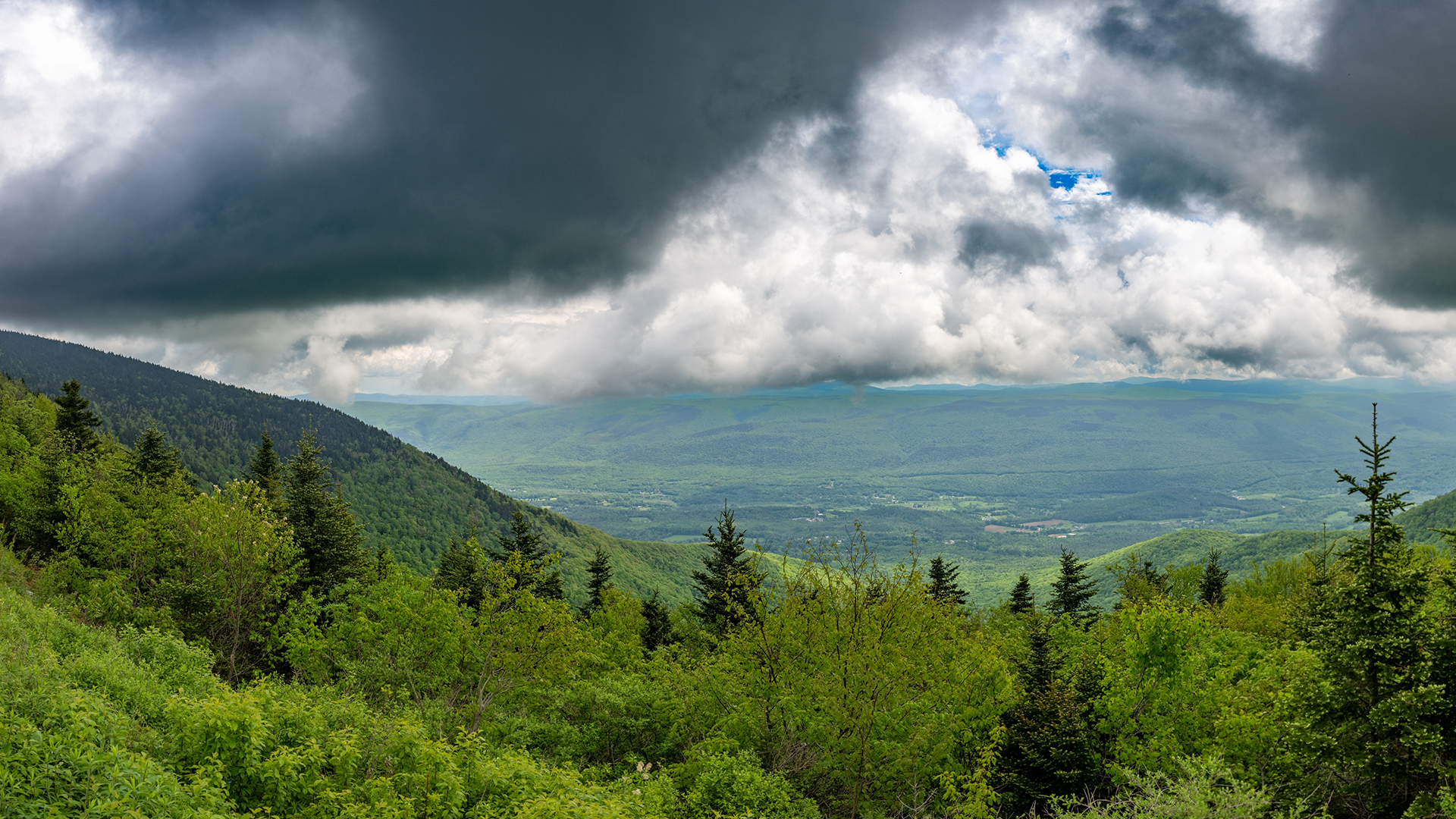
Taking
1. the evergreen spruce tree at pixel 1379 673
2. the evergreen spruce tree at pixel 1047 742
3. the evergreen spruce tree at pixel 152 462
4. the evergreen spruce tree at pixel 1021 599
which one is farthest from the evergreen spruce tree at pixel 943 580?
the evergreen spruce tree at pixel 152 462

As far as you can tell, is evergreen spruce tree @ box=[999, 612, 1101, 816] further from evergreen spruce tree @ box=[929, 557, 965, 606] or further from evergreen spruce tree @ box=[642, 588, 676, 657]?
evergreen spruce tree @ box=[642, 588, 676, 657]

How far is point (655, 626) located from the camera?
50969 millimetres

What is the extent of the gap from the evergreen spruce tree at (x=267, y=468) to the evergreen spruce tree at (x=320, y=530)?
4461 millimetres

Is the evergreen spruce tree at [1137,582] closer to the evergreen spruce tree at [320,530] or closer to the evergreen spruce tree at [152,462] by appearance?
the evergreen spruce tree at [320,530]

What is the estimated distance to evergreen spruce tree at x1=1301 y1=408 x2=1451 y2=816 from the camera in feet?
59.8

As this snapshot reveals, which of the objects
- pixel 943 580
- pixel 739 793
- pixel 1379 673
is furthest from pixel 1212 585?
pixel 739 793

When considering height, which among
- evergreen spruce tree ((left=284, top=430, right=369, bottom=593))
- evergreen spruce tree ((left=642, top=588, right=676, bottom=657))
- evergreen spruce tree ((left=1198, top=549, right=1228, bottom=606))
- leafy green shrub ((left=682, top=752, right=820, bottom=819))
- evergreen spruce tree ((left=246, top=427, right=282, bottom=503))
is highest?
evergreen spruce tree ((left=246, top=427, right=282, bottom=503))

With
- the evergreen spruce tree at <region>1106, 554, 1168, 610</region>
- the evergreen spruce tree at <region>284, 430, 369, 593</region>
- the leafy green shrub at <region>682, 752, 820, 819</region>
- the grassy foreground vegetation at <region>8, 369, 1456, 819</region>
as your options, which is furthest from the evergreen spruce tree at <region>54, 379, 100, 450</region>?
the evergreen spruce tree at <region>1106, 554, 1168, 610</region>

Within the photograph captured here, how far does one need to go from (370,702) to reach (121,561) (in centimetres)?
1917

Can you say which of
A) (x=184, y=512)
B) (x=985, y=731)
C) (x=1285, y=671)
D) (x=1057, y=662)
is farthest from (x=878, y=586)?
(x=184, y=512)

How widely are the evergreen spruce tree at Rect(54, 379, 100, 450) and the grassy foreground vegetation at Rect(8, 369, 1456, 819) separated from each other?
7149 mm

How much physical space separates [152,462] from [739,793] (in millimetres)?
49807

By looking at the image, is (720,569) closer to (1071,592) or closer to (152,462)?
(1071,592)

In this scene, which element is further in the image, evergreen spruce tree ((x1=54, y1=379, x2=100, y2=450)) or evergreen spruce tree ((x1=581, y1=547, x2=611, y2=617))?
evergreen spruce tree ((x1=581, y1=547, x2=611, y2=617))
